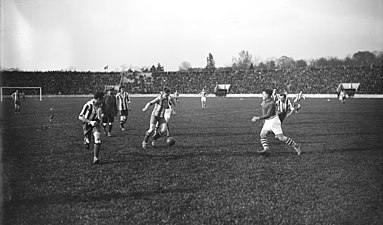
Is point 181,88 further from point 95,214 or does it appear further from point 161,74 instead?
point 95,214

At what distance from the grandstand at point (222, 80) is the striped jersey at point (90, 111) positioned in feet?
145

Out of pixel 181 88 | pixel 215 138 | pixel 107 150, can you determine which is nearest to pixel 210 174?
pixel 107 150

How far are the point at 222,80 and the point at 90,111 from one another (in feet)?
192

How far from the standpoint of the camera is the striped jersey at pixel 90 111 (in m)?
8.03

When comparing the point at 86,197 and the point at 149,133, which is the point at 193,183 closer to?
the point at 86,197

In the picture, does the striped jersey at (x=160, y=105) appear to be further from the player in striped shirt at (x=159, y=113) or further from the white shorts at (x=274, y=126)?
the white shorts at (x=274, y=126)

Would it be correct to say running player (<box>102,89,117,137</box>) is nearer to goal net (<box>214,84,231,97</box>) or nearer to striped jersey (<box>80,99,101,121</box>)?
striped jersey (<box>80,99,101,121</box>)

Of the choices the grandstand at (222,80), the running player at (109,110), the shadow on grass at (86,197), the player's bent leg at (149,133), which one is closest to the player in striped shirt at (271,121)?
the player's bent leg at (149,133)

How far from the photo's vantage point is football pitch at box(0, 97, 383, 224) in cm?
467

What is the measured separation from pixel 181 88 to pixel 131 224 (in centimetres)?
6234

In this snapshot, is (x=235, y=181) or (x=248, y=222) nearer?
(x=248, y=222)

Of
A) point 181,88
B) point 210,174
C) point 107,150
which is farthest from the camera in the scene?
point 181,88

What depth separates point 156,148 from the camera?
32.4ft

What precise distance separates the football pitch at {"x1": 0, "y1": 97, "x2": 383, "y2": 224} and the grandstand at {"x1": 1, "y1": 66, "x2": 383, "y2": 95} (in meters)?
43.9
